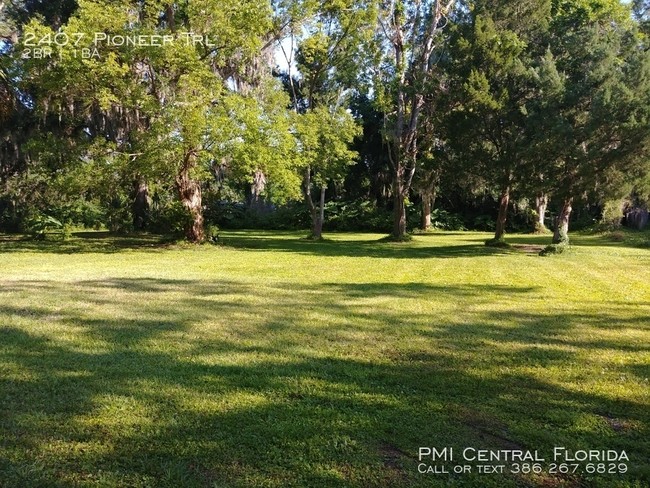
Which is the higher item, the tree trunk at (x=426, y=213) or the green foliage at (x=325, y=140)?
the green foliage at (x=325, y=140)

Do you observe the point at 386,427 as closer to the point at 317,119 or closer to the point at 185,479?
the point at 185,479

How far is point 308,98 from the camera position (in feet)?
81.6

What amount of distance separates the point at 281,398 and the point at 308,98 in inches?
895

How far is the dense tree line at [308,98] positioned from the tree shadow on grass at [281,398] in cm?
1130

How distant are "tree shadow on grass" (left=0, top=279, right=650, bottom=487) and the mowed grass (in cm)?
1

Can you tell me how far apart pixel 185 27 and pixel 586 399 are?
59.0 ft

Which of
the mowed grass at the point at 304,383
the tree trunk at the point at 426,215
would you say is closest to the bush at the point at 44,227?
the mowed grass at the point at 304,383

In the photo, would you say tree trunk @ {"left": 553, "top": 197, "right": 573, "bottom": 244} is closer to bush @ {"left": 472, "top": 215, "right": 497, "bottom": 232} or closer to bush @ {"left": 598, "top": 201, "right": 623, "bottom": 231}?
bush @ {"left": 598, "top": 201, "right": 623, "bottom": 231}

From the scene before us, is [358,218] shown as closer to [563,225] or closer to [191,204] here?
[191,204]

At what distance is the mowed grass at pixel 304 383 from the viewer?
274cm

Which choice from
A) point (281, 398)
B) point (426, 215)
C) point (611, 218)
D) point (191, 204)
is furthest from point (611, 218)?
point (281, 398)

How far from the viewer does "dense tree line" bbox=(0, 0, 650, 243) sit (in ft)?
52.1

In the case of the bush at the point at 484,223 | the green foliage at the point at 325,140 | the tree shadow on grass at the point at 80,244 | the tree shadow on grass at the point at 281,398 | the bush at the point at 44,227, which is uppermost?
the green foliage at the point at 325,140

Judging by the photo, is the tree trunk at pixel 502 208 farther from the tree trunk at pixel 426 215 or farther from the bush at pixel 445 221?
the bush at pixel 445 221
